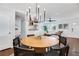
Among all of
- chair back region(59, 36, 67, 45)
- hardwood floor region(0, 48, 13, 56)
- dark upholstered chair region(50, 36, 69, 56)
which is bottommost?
hardwood floor region(0, 48, 13, 56)

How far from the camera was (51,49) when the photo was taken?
1737mm

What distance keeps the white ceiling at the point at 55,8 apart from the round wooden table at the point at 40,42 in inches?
15.2

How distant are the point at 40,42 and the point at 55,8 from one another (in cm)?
62

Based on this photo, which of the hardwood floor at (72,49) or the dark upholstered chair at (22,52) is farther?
the hardwood floor at (72,49)

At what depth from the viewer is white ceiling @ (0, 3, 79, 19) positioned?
175 cm

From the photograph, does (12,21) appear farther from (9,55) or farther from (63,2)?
(63,2)

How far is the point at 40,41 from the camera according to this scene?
5.90 feet

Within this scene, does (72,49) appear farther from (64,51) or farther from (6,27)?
(6,27)

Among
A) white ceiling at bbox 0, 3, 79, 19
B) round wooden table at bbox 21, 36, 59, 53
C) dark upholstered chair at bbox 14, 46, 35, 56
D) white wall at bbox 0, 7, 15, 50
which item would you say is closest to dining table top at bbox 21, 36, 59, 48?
round wooden table at bbox 21, 36, 59, 53

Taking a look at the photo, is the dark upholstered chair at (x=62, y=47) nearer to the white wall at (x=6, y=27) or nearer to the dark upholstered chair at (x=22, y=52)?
the dark upholstered chair at (x=22, y=52)

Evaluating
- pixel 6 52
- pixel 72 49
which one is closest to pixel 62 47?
pixel 72 49

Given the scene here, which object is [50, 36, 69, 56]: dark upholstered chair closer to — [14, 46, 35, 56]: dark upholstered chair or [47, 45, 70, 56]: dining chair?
[47, 45, 70, 56]: dining chair

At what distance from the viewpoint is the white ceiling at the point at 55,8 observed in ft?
5.74

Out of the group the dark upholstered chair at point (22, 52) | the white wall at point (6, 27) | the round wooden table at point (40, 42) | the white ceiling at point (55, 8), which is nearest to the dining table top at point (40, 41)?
the round wooden table at point (40, 42)
